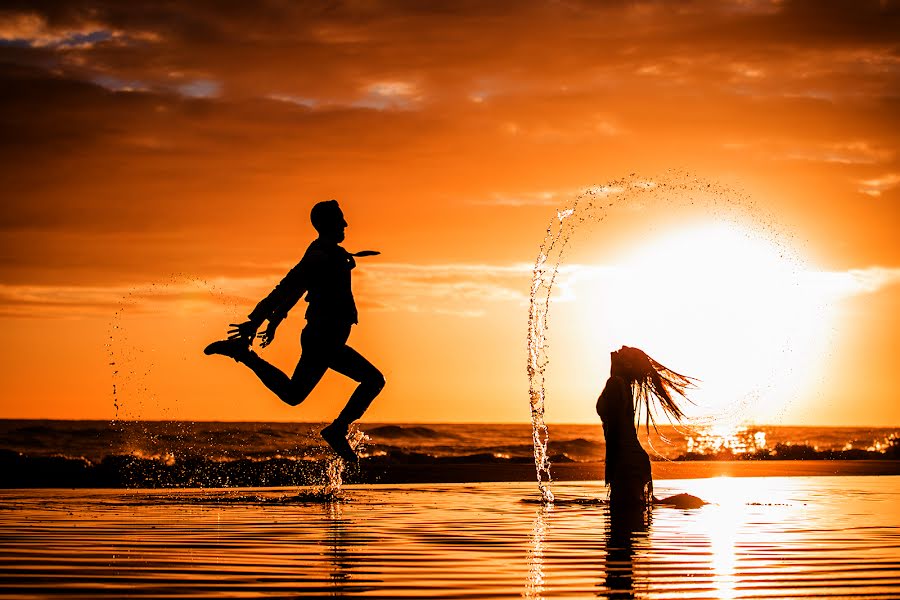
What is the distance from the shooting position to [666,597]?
9461 mm

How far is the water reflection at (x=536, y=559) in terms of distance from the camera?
31.4 ft

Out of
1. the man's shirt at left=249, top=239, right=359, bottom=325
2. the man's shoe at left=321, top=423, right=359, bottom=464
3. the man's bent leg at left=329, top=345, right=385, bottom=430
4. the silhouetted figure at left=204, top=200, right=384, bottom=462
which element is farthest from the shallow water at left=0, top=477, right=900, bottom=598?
the man's shirt at left=249, top=239, right=359, bottom=325

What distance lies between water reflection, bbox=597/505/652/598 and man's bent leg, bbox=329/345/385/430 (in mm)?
2626

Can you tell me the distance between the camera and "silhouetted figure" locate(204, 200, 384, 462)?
36.6 feet

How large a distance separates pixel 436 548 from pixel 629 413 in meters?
6.55

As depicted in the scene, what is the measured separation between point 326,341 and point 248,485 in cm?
1702

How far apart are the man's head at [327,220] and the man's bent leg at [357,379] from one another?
3.33 feet

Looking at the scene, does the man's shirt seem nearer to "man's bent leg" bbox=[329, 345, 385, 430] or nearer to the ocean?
"man's bent leg" bbox=[329, 345, 385, 430]

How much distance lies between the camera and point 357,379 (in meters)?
11.6

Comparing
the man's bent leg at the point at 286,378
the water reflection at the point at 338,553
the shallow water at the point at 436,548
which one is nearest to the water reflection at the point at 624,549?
the shallow water at the point at 436,548

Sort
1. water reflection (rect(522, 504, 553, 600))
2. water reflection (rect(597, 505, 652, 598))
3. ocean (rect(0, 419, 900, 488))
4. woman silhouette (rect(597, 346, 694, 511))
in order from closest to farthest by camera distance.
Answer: water reflection (rect(522, 504, 553, 600)) → water reflection (rect(597, 505, 652, 598)) → woman silhouette (rect(597, 346, 694, 511)) → ocean (rect(0, 419, 900, 488))

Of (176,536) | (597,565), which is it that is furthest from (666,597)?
(176,536)

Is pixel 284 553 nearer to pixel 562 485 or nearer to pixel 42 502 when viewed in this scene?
pixel 42 502

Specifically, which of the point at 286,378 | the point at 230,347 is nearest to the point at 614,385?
the point at 286,378
